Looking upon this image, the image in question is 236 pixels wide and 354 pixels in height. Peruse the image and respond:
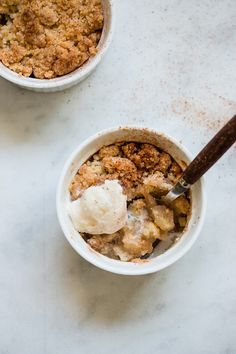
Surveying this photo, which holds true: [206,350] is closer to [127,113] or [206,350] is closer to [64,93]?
[127,113]

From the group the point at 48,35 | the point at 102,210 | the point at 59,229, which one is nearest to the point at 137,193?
the point at 102,210

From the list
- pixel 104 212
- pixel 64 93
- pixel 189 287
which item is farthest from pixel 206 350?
pixel 64 93

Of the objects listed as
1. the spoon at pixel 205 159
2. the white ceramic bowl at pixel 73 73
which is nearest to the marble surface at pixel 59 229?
the white ceramic bowl at pixel 73 73

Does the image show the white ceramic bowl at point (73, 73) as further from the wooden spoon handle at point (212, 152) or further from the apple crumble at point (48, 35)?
the wooden spoon handle at point (212, 152)

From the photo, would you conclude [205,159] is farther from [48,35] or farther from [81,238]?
[48,35]

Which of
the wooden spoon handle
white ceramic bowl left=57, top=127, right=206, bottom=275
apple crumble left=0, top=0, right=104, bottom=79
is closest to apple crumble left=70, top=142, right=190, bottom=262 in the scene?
white ceramic bowl left=57, top=127, right=206, bottom=275
